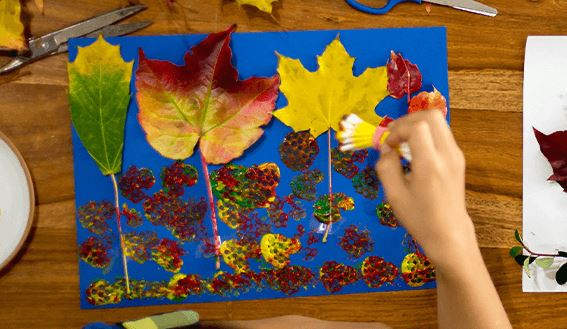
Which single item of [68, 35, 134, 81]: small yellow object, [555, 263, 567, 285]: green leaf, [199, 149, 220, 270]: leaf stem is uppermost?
[68, 35, 134, 81]: small yellow object

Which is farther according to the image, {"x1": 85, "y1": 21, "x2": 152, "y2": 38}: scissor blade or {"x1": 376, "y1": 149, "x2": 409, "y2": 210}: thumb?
{"x1": 85, "y1": 21, "x2": 152, "y2": 38}: scissor blade

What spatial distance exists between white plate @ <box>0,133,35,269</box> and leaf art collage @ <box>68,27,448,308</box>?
0.07 m

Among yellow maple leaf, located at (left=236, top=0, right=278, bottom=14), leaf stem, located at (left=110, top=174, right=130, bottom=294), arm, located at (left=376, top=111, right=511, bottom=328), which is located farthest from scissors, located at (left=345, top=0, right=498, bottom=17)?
leaf stem, located at (left=110, top=174, right=130, bottom=294)

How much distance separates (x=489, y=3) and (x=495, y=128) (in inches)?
7.1

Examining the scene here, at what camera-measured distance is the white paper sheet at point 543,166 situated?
Result: 31.1 inches

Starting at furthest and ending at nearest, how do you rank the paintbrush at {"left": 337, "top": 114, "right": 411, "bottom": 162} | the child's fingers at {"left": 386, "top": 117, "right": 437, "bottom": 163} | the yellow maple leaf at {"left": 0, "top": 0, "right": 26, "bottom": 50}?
1. the yellow maple leaf at {"left": 0, "top": 0, "right": 26, "bottom": 50}
2. the paintbrush at {"left": 337, "top": 114, "right": 411, "bottom": 162}
3. the child's fingers at {"left": 386, "top": 117, "right": 437, "bottom": 163}

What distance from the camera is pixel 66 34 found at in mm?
761

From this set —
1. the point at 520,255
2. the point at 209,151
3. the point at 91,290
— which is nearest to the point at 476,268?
the point at 520,255

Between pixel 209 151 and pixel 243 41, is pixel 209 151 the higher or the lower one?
the lower one

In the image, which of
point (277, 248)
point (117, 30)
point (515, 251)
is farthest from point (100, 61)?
point (515, 251)

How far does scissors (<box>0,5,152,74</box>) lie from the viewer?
756 millimetres

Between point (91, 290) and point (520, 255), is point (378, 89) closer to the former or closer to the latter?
point (520, 255)

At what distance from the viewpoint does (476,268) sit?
1.78 feet

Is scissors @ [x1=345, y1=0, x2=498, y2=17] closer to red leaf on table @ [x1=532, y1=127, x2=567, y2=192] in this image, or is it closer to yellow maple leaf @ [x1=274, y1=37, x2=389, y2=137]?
yellow maple leaf @ [x1=274, y1=37, x2=389, y2=137]
